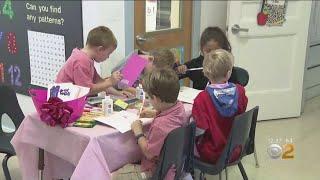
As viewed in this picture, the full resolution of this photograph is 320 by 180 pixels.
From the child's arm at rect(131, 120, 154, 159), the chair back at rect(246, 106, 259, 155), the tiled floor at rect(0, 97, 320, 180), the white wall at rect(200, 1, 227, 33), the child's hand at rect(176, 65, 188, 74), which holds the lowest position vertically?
the tiled floor at rect(0, 97, 320, 180)

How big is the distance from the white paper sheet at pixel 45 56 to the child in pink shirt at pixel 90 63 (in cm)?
80

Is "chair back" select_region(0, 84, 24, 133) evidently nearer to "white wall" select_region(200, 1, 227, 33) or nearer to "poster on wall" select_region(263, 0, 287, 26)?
"white wall" select_region(200, 1, 227, 33)

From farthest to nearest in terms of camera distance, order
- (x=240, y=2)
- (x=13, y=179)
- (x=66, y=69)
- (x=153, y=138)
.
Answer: (x=240, y=2) → (x=13, y=179) → (x=66, y=69) → (x=153, y=138)

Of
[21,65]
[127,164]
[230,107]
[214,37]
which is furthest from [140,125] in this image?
[21,65]

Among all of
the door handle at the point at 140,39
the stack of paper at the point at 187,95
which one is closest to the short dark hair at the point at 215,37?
the stack of paper at the point at 187,95

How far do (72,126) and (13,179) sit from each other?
1.07 m

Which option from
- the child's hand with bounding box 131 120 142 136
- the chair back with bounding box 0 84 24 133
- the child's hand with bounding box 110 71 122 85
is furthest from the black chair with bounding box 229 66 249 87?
the chair back with bounding box 0 84 24 133

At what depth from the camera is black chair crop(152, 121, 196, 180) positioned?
1.85 metres

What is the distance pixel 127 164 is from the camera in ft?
6.60

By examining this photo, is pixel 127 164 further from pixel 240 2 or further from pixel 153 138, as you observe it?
pixel 240 2

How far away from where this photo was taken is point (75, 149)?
6.33 ft

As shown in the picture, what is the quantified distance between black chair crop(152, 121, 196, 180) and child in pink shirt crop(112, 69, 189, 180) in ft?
0.13

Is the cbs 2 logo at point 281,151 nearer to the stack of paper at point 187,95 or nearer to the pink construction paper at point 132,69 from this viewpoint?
the stack of paper at point 187,95

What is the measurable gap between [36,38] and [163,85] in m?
1.73
